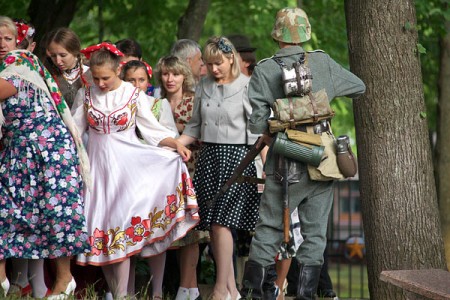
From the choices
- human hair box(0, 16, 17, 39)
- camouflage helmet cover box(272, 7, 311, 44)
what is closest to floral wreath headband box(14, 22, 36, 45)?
human hair box(0, 16, 17, 39)

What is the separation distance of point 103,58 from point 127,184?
91 centimetres

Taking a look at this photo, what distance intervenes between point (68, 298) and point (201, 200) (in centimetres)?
149

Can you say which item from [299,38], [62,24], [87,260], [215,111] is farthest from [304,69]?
[62,24]

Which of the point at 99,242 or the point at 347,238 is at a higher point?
the point at 99,242

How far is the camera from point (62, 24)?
41.6ft

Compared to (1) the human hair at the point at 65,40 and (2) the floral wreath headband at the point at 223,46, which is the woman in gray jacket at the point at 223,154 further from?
(1) the human hair at the point at 65,40

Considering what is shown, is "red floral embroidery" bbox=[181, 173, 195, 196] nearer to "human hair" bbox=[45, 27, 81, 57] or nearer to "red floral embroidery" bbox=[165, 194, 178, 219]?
"red floral embroidery" bbox=[165, 194, 178, 219]

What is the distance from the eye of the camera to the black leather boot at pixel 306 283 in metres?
7.35

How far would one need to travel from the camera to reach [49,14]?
41.4 feet

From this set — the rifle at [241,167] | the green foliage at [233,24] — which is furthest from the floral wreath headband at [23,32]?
the green foliage at [233,24]

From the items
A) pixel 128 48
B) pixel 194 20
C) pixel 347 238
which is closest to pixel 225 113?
pixel 128 48

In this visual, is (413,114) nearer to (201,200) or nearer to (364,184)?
(364,184)

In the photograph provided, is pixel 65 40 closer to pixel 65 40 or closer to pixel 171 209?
pixel 65 40

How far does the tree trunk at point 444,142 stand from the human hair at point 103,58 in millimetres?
7118
